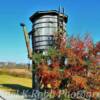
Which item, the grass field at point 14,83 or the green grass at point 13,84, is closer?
the green grass at point 13,84

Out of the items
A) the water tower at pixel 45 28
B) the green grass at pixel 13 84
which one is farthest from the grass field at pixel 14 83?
the water tower at pixel 45 28

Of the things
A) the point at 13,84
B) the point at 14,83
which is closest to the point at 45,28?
the point at 13,84

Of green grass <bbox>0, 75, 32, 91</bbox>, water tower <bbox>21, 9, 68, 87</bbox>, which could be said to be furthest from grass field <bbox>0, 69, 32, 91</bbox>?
water tower <bbox>21, 9, 68, 87</bbox>

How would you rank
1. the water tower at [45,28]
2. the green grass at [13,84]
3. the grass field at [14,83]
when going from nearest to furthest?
1. the water tower at [45,28]
2. the green grass at [13,84]
3. the grass field at [14,83]

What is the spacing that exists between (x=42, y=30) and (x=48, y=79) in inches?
210

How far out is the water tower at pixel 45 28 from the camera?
76.9 feet

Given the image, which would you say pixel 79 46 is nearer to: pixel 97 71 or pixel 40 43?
pixel 97 71

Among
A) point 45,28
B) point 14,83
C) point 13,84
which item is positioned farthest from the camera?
point 14,83

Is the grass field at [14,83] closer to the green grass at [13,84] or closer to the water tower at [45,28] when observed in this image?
the green grass at [13,84]

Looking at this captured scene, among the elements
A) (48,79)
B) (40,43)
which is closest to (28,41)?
(40,43)

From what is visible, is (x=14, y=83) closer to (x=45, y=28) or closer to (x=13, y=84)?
(x=13, y=84)

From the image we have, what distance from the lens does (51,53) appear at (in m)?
21.2

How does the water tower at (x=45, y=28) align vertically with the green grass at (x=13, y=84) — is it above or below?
above

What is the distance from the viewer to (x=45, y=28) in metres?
23.7
